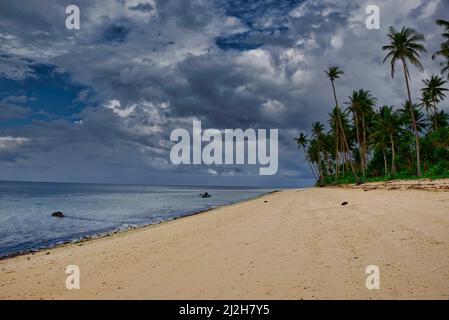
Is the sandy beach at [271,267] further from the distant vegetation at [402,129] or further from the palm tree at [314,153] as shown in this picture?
the palm tree at [314,153]

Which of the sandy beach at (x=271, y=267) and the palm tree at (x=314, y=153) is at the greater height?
the palm tree at (x=314, y=153)

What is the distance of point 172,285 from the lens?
603 cm

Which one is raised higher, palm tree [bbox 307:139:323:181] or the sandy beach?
palm tree [bbox 307:139:323:181]

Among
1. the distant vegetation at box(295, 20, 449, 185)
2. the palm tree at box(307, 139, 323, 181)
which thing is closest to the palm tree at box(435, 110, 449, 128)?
the distant vegetation at box(295, 20, 449, 185)

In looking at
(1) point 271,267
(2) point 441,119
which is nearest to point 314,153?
(2) point 441,119

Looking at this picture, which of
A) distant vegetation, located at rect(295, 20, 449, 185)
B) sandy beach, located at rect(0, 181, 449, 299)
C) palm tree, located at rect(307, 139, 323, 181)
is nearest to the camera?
sandy beach, located at rect(0, 181, 449, 299)

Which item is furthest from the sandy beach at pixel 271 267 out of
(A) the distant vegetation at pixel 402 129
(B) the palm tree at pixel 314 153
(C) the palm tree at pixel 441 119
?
(B) the palm tree at pixel 314 153

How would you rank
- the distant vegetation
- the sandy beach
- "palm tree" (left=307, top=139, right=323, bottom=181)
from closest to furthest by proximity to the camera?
the sandy beach
the distant vegetation
"palm tree" (left=307, top=139, right=323, bottom=181)

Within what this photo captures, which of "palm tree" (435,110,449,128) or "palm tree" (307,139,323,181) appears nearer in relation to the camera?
"palm tree" (435,110,449,128)

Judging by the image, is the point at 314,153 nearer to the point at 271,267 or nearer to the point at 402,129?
the point at 402,129

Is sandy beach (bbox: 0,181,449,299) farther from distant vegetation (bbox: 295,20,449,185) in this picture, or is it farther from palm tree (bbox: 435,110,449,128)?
palm tree (bbox: 435,110,449,128)
